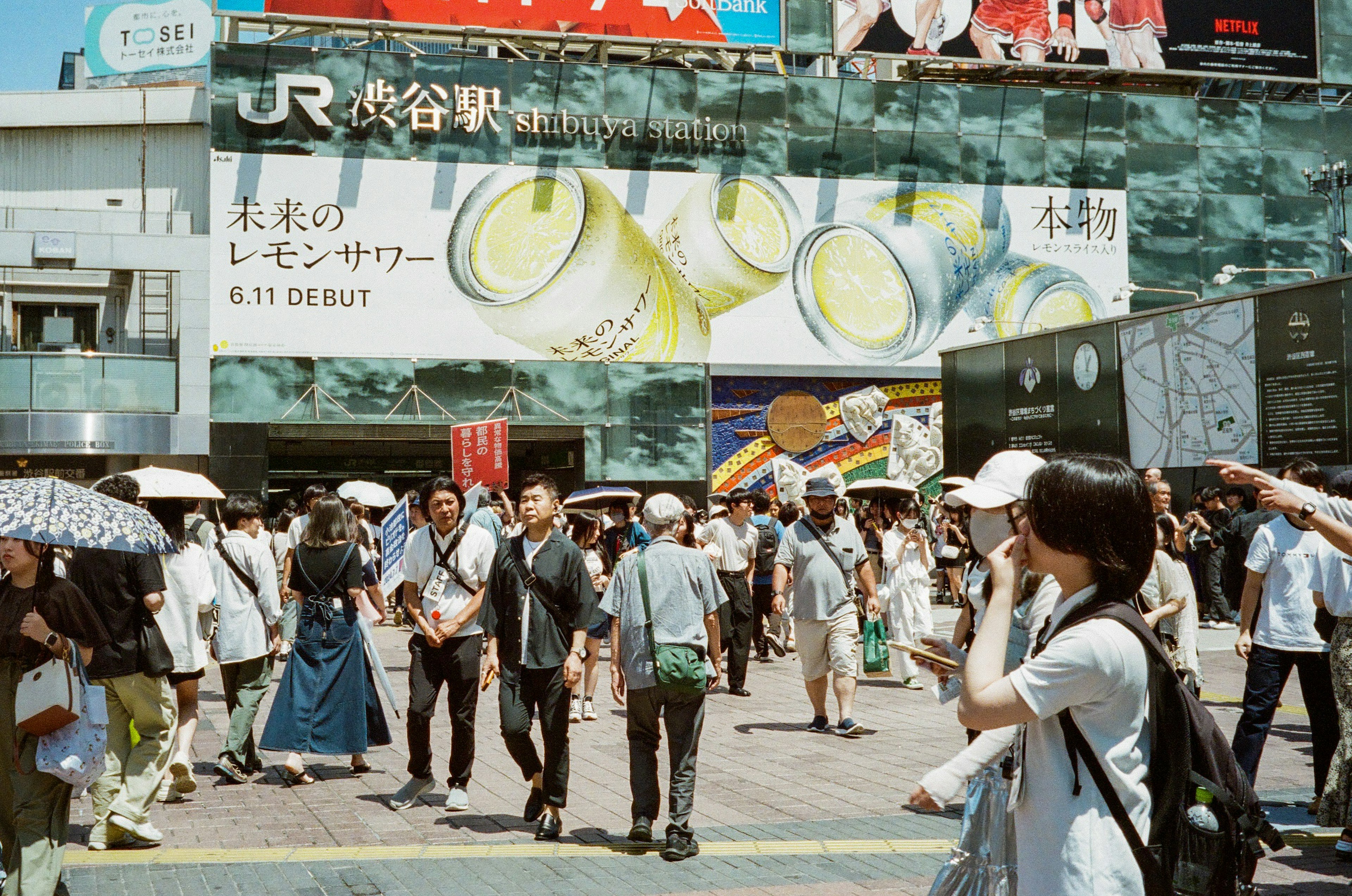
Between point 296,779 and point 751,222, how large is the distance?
957 inches

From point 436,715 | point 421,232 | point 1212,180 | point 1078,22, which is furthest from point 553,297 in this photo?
point 436,715

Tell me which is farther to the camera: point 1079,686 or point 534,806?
point 534,806

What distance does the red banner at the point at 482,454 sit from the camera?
15.5m

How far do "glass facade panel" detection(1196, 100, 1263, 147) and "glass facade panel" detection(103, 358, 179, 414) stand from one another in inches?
953

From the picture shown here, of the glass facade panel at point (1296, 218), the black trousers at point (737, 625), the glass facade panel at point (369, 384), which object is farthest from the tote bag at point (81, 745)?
the glass facade panel at point (1296, 218)

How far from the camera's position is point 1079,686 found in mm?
2854

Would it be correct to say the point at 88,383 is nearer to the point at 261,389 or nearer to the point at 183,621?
the point at 261,389

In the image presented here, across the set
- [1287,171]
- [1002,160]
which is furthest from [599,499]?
[1287,171]

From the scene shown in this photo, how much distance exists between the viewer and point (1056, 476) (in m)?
2.96

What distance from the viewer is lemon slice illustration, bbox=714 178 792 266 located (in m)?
31.4

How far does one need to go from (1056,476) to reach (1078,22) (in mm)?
32488

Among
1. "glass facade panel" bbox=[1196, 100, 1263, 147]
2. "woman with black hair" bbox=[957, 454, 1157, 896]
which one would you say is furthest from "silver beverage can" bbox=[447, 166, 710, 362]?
"woman with black hair" bbox=[957, 454, 1157, 896]

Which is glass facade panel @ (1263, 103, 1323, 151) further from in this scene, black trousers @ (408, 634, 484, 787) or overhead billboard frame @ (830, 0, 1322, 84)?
black trousers @ (408, 634, 484, 787)

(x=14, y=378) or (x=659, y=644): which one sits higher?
(x=14, y=378)
